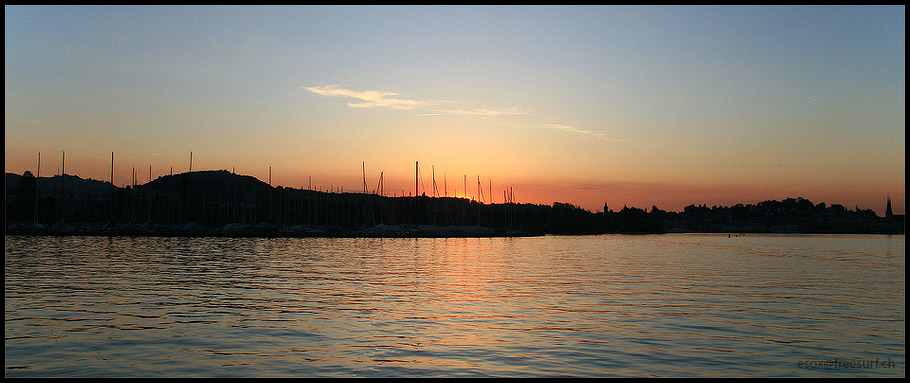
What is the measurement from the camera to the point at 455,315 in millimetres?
28250

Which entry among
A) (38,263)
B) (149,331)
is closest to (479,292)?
(149,331)

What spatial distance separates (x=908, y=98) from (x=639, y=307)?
19.8 metres
